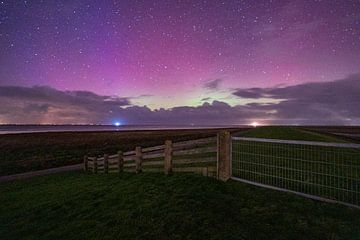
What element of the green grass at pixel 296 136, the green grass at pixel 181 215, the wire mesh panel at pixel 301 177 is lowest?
the green grass at pixel 181 215

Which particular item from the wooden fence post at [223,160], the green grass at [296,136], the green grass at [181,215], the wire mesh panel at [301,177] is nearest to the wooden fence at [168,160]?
the wooden fence post at [223,160]

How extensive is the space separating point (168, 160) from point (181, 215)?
4431 mm

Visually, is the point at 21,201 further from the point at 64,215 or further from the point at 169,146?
the point at 169,146

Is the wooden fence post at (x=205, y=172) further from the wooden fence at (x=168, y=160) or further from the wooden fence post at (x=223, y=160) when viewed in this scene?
the wooden fence post at (x=223, y=160)

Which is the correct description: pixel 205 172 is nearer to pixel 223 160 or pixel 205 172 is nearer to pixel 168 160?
pixel 223 160

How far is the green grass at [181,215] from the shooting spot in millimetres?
6473

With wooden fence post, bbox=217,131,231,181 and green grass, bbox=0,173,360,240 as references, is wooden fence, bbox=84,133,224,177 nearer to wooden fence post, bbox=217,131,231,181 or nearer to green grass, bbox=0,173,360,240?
wooden fence post, bbox=217,131,231,181

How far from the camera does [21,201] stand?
1311 centimetres

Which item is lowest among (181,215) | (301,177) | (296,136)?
(181,215)

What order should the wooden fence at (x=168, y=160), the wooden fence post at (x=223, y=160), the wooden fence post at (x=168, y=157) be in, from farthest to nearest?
the wooden fence post at (x=168, y=157), the wooden fence at (x=168, y=160), the wooden fence post at (x=223, y=160)

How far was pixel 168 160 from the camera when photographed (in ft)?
38.4

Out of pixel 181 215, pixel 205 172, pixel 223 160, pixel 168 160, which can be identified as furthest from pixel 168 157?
pixel 181 215

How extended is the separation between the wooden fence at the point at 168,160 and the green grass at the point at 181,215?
0.58 meters

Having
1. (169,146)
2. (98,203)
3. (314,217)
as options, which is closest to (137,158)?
(169,146)
